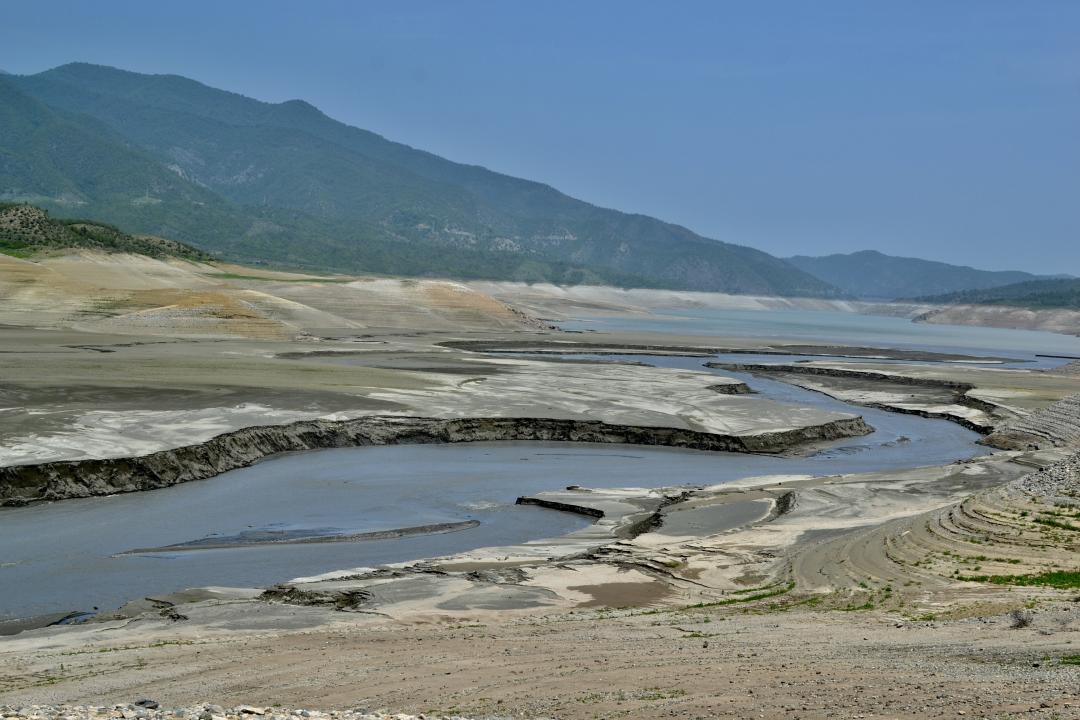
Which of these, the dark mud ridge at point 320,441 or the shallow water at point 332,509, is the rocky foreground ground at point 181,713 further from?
the dark mud ridge at point 320,441

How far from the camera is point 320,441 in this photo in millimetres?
41969

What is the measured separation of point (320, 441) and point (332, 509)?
10.9 m

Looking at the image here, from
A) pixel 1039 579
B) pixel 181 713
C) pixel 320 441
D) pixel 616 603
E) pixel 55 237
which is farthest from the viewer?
pixel 55 237

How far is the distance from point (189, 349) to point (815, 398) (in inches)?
1564

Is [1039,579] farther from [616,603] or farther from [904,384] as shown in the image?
[904,384]

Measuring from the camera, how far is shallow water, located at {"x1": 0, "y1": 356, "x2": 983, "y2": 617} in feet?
77.2

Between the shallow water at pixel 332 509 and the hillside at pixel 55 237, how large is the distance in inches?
4087

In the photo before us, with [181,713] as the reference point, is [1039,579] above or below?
below

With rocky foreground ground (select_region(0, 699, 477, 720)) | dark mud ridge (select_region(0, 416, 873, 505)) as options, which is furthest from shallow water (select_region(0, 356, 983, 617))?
rocky foreground ground (select_region(0, 699, 477, 720))

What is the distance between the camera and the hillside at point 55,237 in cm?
13200

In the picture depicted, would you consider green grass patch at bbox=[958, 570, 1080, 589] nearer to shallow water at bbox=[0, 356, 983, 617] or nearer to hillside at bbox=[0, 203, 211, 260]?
shallow water at bbox=[0, 356, 983, 617]

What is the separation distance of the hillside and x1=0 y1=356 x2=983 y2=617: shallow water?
341 ft

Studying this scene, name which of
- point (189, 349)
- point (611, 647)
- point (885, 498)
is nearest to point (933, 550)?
point (885, 498)

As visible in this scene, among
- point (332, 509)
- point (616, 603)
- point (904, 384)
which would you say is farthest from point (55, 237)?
point (616, 603)
